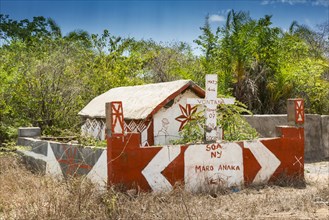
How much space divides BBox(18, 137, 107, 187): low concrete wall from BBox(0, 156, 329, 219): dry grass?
60 cm

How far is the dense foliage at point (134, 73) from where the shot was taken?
15.8 metres

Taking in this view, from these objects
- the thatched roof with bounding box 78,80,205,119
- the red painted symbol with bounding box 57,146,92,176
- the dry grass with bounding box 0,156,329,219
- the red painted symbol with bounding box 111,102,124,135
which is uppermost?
the thatched roof with bounding box 78,80,205,119

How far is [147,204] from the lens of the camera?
302 inches

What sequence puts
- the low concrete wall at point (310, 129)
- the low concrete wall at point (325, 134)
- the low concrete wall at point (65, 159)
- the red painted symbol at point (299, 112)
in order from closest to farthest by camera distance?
the low concrete wall at point (65, 159), the red painted symbol at point (299, 112), the low concrete wall at point (310, 129), the low concrete wall at point (325, 134)

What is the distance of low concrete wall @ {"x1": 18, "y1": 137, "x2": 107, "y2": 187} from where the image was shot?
883 cm

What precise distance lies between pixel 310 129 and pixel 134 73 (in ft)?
28.6

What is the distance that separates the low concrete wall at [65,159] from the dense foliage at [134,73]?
9.45 ft

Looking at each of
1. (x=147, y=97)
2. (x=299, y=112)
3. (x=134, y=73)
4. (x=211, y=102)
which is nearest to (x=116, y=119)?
(x=211, y=102)

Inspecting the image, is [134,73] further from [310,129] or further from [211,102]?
[211,102]

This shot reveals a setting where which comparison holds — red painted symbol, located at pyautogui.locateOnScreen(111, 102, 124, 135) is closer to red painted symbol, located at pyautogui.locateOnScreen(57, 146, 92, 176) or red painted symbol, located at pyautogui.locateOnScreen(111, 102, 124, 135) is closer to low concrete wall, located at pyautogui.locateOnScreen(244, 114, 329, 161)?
red painted symbol, located at pyautogui.locateOnScreen(57, 146, 92, 176)

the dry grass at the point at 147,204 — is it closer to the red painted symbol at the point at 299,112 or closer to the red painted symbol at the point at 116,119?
the red painted symbol at the point at 116,119

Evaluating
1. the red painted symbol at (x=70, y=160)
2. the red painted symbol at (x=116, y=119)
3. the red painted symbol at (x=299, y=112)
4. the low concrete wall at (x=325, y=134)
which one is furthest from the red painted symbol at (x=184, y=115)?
the low concrete wall at (x=325, y=134)

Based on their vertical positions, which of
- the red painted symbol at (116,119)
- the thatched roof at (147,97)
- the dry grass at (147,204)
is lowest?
the dry grass at (147,204)

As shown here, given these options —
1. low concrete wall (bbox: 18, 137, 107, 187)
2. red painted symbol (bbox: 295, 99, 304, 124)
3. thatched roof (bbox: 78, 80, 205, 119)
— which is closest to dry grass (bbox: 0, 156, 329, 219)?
low concrete wall (bbox: 18, 137, 107, 187)
